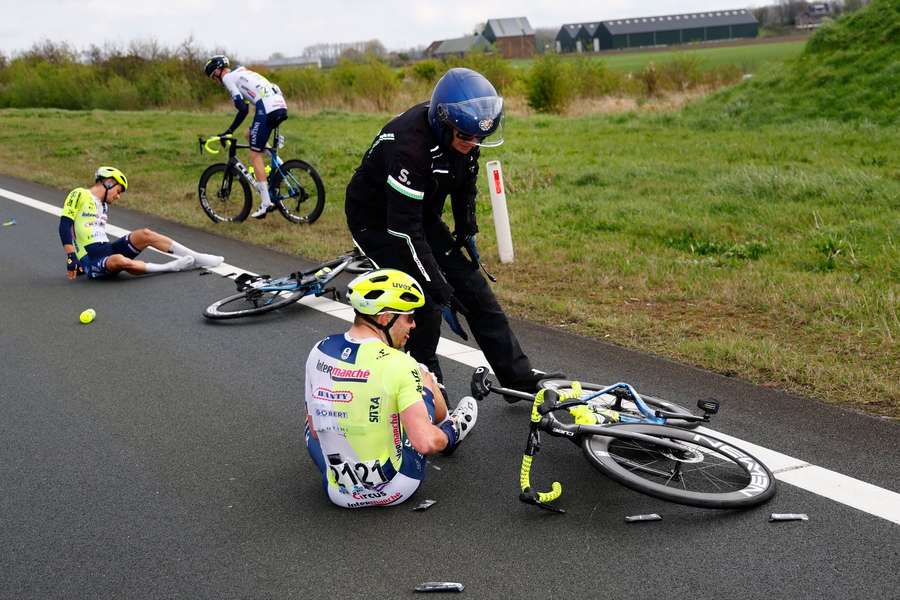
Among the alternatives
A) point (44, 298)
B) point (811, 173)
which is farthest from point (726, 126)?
point (44, 298)

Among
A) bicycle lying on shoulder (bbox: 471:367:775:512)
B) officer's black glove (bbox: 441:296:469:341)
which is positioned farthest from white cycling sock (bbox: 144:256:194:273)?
bicycle lying on shoulder (bbox: 471:367:775:512)

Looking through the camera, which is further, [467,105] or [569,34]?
[569,34]

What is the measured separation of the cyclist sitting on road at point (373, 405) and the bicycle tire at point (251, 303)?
397 cm

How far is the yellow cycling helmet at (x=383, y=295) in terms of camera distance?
466 centimetres

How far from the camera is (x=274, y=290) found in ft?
29.0

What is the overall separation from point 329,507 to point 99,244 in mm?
6727

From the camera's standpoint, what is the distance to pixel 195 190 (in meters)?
16.3

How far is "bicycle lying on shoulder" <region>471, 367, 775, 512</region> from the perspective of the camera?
15.3 feet

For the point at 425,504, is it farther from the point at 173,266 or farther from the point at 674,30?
the point at 674,30

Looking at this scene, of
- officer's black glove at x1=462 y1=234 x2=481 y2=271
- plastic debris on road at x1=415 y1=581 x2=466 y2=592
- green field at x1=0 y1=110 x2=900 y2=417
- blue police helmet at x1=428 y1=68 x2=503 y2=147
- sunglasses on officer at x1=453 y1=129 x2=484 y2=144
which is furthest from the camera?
green field at x1=0 y1=110 x2=900 y2=417

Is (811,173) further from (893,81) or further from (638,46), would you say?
(638,46)

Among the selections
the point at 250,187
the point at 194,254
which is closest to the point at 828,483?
the point at 194,254

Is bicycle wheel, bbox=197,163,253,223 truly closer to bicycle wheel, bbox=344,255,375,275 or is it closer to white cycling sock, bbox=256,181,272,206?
white cycling sock, bbox=256,181,272,206

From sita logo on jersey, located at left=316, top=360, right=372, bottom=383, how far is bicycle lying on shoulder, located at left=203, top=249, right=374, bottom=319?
13.5 feet
